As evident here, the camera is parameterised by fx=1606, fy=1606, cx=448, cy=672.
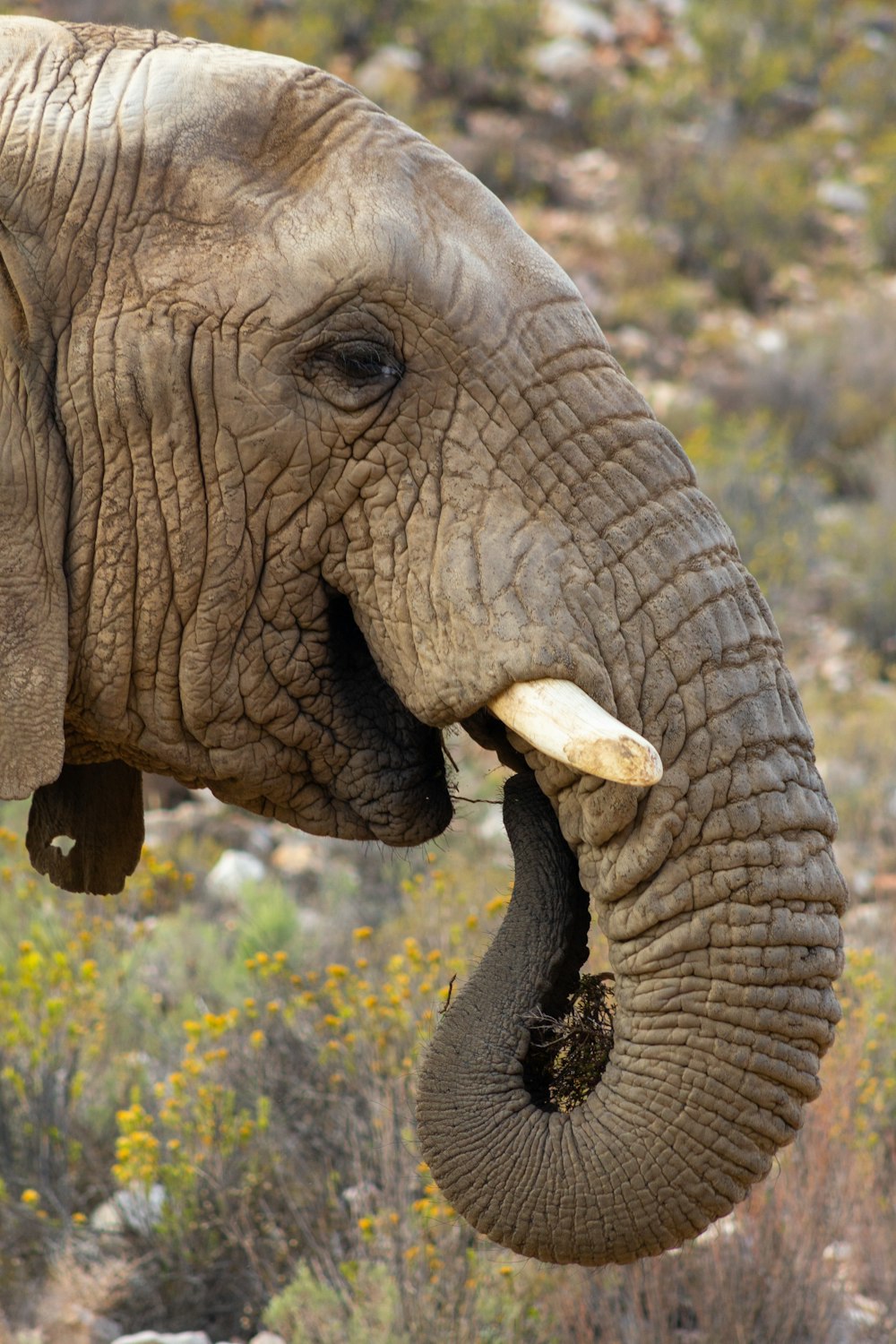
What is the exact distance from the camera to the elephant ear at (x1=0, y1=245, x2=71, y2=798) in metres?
2.51

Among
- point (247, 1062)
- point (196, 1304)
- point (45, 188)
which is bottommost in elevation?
point (196, 1304)

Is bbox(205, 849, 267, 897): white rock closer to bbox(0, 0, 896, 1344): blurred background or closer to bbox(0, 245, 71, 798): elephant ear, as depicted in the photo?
bbox(0, 0, 896, 1344): blurred background

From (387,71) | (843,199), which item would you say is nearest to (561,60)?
(387,71)

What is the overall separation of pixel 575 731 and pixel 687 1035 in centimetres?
52

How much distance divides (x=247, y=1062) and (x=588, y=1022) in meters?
3.39

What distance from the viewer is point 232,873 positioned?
8.36 m

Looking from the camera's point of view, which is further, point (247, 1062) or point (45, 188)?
point (247, 1062)

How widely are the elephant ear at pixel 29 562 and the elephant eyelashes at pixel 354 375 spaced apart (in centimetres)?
44

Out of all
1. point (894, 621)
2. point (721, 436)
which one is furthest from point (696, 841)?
point (721, 436)

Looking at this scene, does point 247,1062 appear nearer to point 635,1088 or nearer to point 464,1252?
point 464,1252

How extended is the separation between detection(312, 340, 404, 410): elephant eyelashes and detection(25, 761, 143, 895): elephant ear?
124 centimetres

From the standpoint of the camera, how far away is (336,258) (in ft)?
7.99

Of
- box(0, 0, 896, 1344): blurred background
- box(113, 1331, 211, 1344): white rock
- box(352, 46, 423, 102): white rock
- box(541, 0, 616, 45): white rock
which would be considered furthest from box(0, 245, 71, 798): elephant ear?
box(541, 0, 616, 45): white rock

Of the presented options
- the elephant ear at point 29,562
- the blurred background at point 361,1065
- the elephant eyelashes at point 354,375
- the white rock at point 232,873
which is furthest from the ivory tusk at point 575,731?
the white rock at point 232,873
